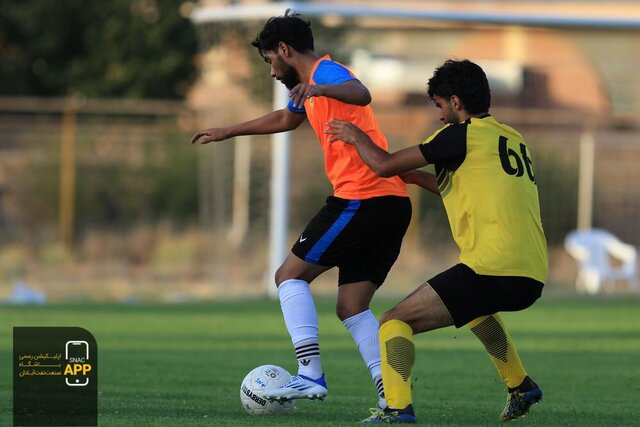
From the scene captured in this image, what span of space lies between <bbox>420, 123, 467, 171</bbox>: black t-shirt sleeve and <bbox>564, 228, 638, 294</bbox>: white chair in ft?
54.1

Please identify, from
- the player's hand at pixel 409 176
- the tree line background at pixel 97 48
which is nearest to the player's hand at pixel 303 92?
the player's hand at pixel 409 176

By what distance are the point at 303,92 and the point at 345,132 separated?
0.30m

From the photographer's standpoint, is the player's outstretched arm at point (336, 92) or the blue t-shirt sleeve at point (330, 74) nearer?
the player's outstretched arm at point (336, 92)

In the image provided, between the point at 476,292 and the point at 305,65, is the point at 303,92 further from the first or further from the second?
the point at 476,292

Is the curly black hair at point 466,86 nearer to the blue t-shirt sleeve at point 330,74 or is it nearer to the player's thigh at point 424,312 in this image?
the blue t-shirt sleeve at point 330,74

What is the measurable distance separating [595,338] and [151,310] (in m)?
5.89

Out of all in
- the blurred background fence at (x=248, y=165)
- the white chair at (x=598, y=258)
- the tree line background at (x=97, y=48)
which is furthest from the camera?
the tree line background at (x=97, y=48)

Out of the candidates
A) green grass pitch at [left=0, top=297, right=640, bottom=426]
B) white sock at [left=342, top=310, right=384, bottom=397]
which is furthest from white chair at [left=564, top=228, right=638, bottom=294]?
white sock at [left=342, top=310, right=384, bottom=397]

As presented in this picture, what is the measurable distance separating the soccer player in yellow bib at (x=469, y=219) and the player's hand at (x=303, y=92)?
28 centimetres

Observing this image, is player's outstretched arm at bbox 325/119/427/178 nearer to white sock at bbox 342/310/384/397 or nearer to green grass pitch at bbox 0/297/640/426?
white sock at bbox 342/310/384/397

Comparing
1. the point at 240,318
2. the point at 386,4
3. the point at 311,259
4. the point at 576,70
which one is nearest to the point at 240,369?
the point at 311,259

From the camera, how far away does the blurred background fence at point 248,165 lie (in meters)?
21.8

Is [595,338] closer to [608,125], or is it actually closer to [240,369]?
[240,369]

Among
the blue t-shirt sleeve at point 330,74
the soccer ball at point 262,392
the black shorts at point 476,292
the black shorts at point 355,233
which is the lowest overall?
the soccer ball at point 262,392
